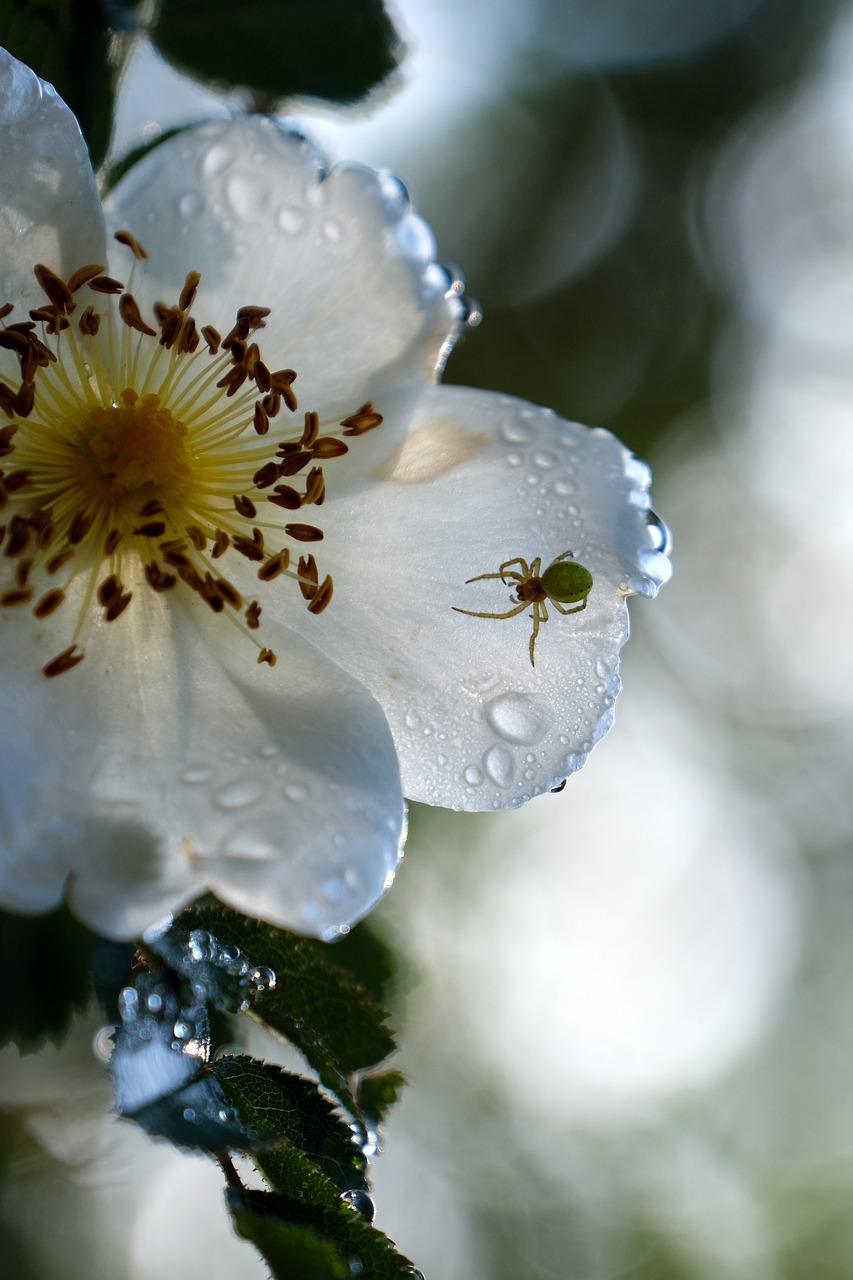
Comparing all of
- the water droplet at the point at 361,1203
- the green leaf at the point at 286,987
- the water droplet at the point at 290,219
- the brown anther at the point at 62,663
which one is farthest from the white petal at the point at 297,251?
the water droplet at the point at 361,1203

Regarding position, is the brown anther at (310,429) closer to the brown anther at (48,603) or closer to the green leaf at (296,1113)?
the brown anther at (48,603)

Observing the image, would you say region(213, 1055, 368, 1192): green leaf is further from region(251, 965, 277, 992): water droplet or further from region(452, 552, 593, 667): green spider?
region(452, 552, 593, 667): green spider

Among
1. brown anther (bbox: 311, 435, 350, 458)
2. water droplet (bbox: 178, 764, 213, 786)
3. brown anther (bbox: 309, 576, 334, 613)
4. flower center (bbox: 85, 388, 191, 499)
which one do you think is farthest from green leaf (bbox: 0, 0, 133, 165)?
water droplet (bbox: 178, 764, 213, 786)

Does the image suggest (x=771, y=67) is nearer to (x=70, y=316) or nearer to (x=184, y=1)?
(x=184, y=1)

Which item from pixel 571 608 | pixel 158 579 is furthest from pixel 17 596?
pixel 571 608

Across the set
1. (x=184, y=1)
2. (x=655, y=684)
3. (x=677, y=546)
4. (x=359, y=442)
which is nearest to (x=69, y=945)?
(x=359, y=442)
